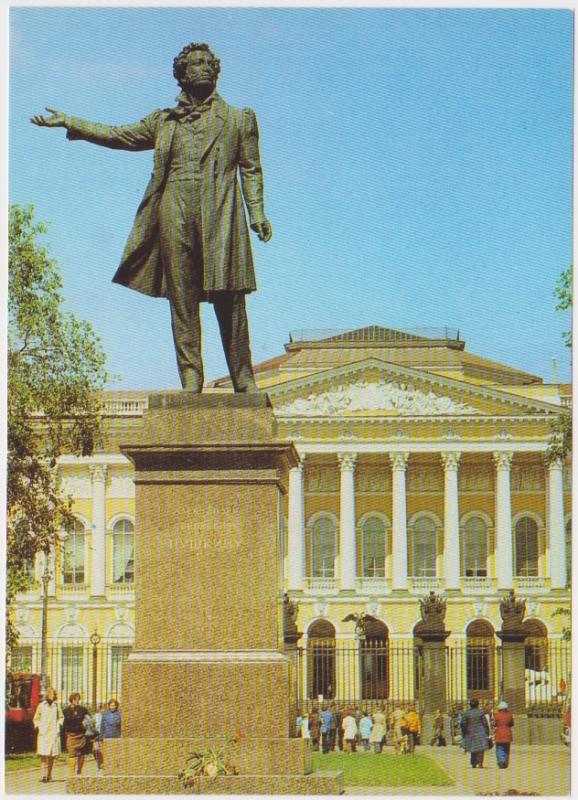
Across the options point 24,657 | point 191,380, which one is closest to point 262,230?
point 191,380

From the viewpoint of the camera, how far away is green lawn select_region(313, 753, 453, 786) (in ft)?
A: 40.9

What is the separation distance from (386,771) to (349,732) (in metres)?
12.6

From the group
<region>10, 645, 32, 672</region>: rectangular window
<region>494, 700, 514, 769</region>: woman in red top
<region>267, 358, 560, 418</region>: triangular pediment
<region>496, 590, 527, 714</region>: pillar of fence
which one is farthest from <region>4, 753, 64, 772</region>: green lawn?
<region>267, 358, 560, 418</region>: triangular pediment

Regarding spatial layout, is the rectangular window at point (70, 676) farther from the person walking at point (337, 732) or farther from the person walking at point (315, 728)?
the person walking at point (315, 728)

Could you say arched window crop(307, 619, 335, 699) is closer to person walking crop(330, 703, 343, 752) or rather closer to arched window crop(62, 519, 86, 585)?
arched window crop(62, 519, 86, 585)

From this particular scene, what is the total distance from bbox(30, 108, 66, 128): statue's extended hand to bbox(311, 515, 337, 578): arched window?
5702cm

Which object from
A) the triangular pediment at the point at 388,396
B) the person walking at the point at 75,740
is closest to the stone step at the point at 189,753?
the person walking at the point at 75,740

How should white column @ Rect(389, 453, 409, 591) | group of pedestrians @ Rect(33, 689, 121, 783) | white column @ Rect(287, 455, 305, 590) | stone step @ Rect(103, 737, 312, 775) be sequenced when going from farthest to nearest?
white column @ Rect(389, 453, 409, 591) < white column @ Rect(287, 455, 305, 590) < group of pedestrians @ Rect(33, 689, 121, 783) < stone step @ Rect(103, 737, 312, 775)

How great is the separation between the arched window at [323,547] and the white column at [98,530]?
865cm

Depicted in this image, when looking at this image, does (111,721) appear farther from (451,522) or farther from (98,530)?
(98,530)

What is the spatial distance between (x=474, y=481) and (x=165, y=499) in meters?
59.0

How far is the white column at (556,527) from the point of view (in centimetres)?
6519

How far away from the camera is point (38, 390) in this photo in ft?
89.7

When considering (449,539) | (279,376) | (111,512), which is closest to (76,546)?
(111,512)
